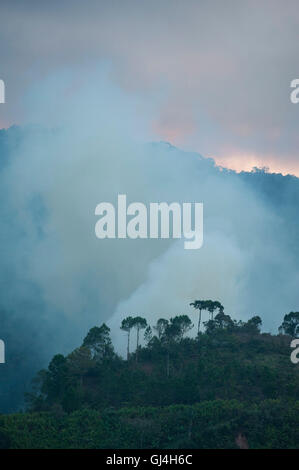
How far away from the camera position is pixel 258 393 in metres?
34.2

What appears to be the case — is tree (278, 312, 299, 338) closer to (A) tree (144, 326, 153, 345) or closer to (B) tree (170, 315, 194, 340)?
(B) tree (170, 315, 194, 340)

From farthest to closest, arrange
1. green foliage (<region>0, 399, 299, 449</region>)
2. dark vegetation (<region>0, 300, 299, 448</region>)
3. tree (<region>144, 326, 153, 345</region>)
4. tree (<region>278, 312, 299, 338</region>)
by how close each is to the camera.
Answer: tree (<region>278, 312, 299, 338</region>)
tree (<region>144, 326, 153, 345</region>)
dark vegetation (<region>0, 300, 299, 448</region>)
green foliage (<region>0, 399, 299, 449</region>)

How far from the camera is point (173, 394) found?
34188 millimetres

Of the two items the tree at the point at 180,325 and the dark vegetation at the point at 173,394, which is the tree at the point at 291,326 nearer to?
the dark vegetation at the point at 173,394

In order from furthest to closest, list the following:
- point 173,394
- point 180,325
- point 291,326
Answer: point 291,326
point 180,325
point 173,394

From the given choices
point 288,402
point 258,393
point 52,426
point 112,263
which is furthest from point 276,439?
point 112,263

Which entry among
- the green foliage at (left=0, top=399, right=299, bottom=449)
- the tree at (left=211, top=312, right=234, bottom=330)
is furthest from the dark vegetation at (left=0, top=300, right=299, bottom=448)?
the tree at (left=211, top=312, right=234, bottom=330)

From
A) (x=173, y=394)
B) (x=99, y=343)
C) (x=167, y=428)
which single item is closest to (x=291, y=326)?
(x=173, y=394)

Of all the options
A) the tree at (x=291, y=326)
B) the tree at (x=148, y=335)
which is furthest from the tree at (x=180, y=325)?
the tree at (x=291, y=326)

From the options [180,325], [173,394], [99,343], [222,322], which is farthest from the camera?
[222,322]

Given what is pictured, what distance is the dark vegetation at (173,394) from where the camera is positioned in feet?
94.1

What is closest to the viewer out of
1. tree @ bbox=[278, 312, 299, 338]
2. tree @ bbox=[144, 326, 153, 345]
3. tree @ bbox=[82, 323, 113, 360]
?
tree @ bbox=[82, 323, 113, 360]

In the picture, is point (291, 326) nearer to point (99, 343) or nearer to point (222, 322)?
point (222, 322)

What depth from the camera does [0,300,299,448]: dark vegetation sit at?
28.7 m
